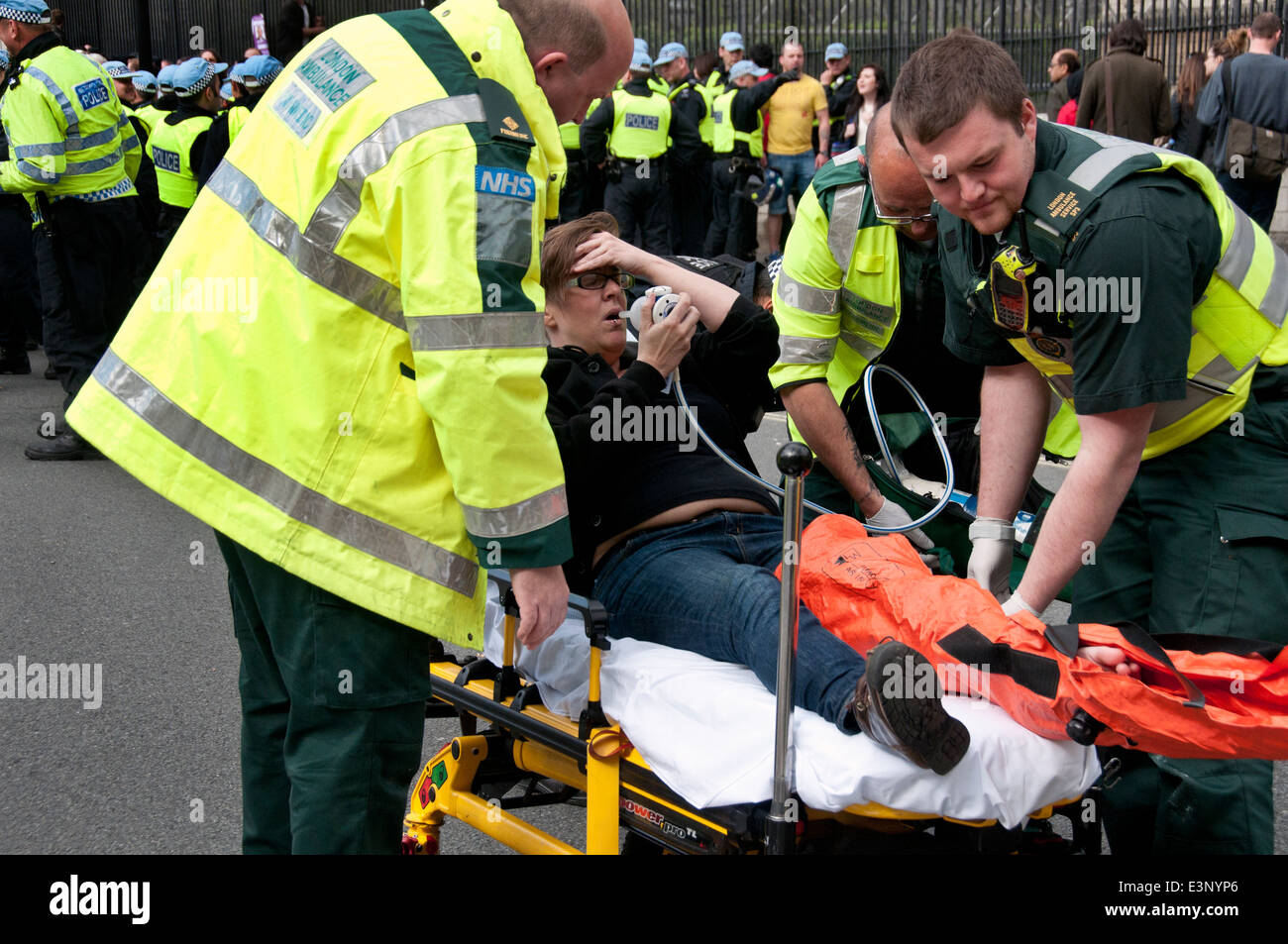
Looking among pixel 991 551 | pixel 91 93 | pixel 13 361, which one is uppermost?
pixel 91 93

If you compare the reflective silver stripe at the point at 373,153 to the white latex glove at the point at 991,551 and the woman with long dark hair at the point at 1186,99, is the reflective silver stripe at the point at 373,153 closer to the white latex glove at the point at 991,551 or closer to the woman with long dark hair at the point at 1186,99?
the white latex glove at the point at 991,551

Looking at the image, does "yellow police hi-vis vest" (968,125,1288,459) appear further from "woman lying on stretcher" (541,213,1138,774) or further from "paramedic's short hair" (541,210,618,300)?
"paramedic's short hair" (541,210,618,300)

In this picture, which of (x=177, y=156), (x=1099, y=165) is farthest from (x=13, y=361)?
(x=1099, y=165)

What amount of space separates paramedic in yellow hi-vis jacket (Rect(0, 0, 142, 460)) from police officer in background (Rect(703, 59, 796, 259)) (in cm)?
567

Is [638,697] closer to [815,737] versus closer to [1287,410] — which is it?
[815,737]

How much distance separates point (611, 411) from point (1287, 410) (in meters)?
1.38

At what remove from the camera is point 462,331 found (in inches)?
78.7

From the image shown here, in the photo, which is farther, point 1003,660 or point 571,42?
point 1003,660

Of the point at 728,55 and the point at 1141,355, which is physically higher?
the point at 728,55

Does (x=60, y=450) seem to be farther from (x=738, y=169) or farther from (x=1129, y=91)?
(x=1129, y=91)

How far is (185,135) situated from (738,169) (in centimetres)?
517

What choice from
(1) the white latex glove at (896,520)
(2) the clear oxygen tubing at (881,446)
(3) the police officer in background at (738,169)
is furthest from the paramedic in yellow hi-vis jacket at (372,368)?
(3) the police officer in background at (738,169)

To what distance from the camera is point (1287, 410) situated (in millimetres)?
2570

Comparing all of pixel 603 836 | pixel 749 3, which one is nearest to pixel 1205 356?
pixel 603 836
